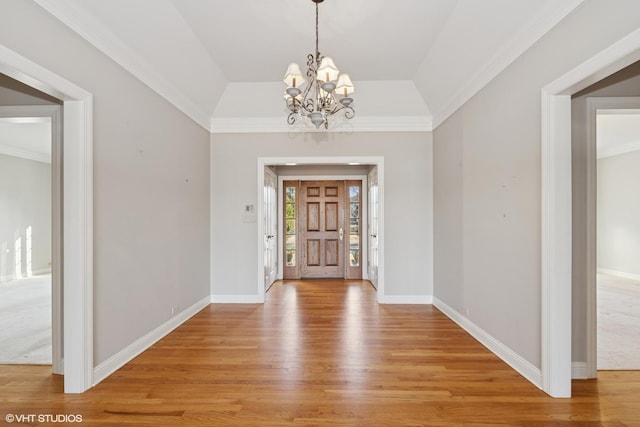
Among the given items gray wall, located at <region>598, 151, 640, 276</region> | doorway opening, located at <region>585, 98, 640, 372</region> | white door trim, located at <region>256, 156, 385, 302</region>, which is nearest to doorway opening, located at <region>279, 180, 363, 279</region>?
white door trim, located at <region>256, 156, 385, 302</region>

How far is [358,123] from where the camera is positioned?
458cm

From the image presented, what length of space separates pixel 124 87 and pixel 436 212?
3905 millimetres

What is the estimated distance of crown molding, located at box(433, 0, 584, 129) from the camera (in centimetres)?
212

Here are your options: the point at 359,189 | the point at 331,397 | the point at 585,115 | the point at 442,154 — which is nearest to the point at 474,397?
the point at 331,397

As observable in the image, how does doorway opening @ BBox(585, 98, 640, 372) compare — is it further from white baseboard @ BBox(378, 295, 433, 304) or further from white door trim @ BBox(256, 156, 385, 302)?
white door trim @ BBox(256, 156, 385, 302)

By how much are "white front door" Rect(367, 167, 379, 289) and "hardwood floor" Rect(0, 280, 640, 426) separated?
2.34 metres

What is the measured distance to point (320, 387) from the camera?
7.73 ft

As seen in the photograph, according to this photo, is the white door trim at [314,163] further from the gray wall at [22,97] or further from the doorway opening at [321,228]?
the gray wall at [22,97]

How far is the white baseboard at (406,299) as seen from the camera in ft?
15.2

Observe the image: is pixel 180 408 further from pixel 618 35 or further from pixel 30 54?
pixel 618 35

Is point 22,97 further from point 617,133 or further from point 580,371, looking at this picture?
point 617,133

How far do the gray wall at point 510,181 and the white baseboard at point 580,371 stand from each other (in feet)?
1.23

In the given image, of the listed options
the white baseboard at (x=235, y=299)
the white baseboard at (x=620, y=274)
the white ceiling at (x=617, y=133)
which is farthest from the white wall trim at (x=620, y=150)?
the white baseboard at (x=235, y=299)

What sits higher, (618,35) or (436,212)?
(618,35)
